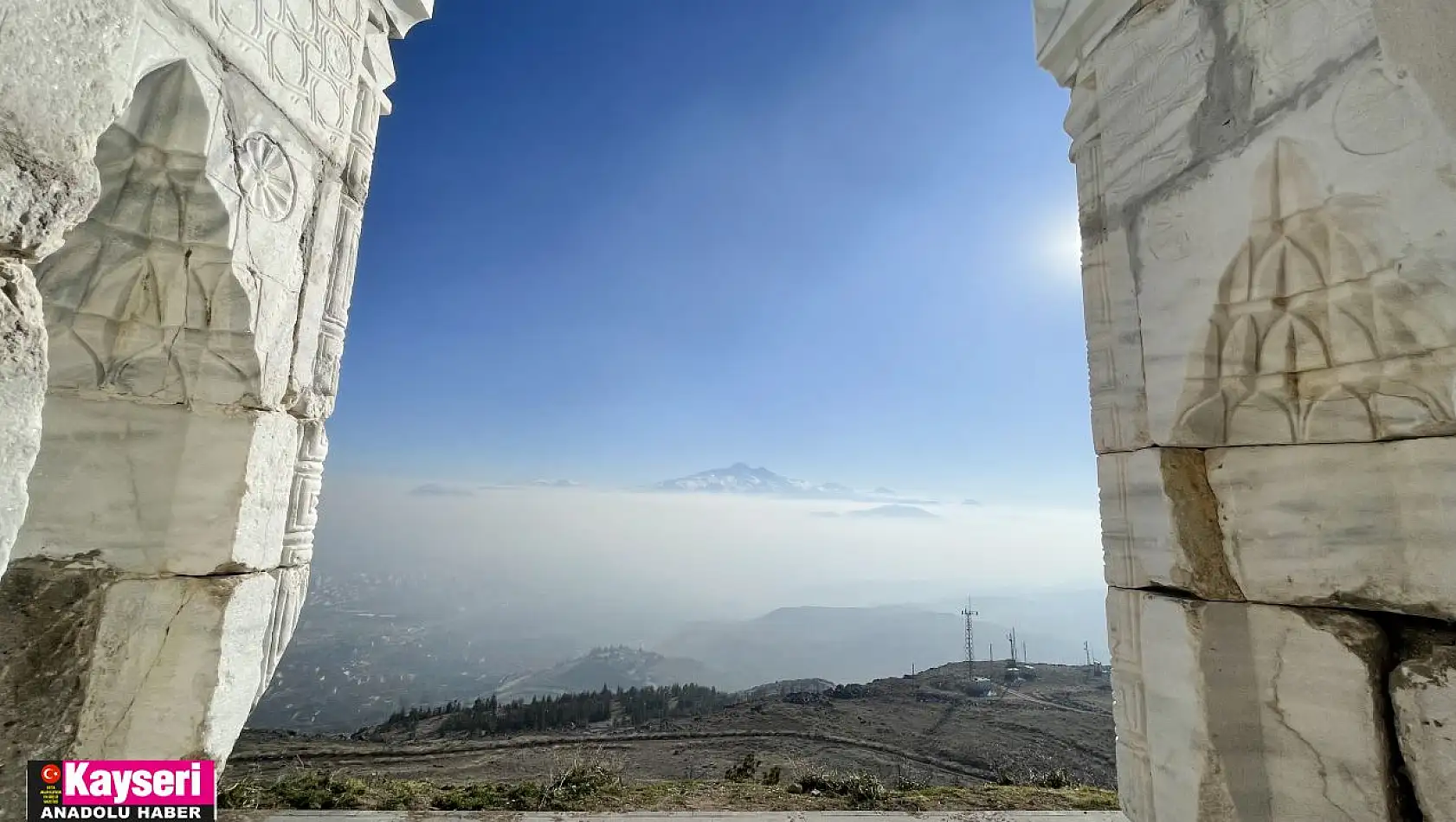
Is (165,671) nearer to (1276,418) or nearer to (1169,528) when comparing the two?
(1169,528)

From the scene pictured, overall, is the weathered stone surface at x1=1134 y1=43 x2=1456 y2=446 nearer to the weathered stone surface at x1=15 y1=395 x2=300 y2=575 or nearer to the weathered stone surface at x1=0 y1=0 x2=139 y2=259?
the weathered stone surface at x1=0 y1=0 x2=139 y2=259

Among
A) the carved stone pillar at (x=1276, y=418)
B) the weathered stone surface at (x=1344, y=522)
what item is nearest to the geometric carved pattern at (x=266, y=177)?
the carved stone pillar at (x=1276, y=418)

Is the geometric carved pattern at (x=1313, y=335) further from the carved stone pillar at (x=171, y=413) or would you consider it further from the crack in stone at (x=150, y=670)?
the crack in stone at (x=150, y=670)

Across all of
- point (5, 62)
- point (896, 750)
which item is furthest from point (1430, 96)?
point (896, 750)

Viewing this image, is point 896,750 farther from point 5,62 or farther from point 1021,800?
point 5,62

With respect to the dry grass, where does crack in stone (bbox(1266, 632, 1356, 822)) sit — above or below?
above

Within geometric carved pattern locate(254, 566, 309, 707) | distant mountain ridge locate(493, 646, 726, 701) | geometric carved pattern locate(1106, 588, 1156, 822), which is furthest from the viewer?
distant mountain ridge locate(493, 646, 726, 701)

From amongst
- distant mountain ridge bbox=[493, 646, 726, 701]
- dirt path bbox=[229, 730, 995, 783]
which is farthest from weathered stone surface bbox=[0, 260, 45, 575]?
distant mountain ridge bbox=[493, 646, 726, 701]
